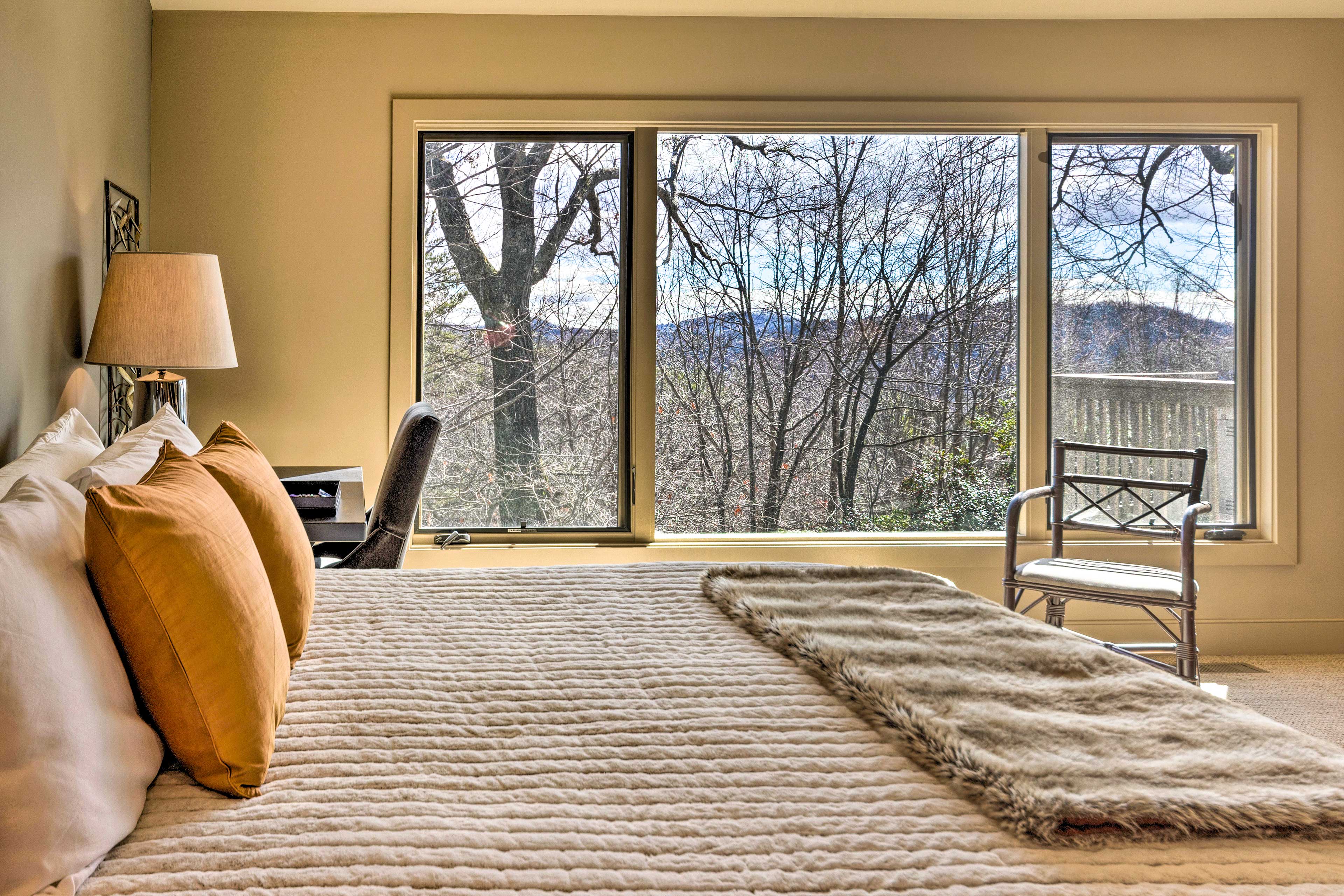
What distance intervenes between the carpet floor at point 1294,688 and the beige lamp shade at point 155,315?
3475 millimetres

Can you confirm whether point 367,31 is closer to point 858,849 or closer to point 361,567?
point 361,567

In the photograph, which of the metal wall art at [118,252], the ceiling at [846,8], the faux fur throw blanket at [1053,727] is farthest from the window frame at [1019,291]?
the faux fur throw blanket at [1053,727]

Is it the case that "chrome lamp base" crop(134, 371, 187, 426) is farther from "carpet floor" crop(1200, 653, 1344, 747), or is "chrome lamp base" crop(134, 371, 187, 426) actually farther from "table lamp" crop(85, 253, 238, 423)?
"carpet floor" crop(1200, 653, 1344, 747)

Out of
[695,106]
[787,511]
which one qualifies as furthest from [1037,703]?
[695,106]

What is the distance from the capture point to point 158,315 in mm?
2441

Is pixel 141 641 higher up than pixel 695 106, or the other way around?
pixel 695 106

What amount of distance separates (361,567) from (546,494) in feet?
3.14

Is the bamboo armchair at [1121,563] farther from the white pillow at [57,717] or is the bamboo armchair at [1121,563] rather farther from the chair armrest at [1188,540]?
the white pillow at [57,717]

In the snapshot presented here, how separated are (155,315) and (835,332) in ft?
7.70

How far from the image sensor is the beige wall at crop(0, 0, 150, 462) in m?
2.20

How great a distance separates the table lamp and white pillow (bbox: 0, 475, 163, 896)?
1661 millimetres

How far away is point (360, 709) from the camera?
119 centimetres

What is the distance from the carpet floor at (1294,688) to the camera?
105 inches

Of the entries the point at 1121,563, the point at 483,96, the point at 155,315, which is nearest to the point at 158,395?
the point at 155,315
